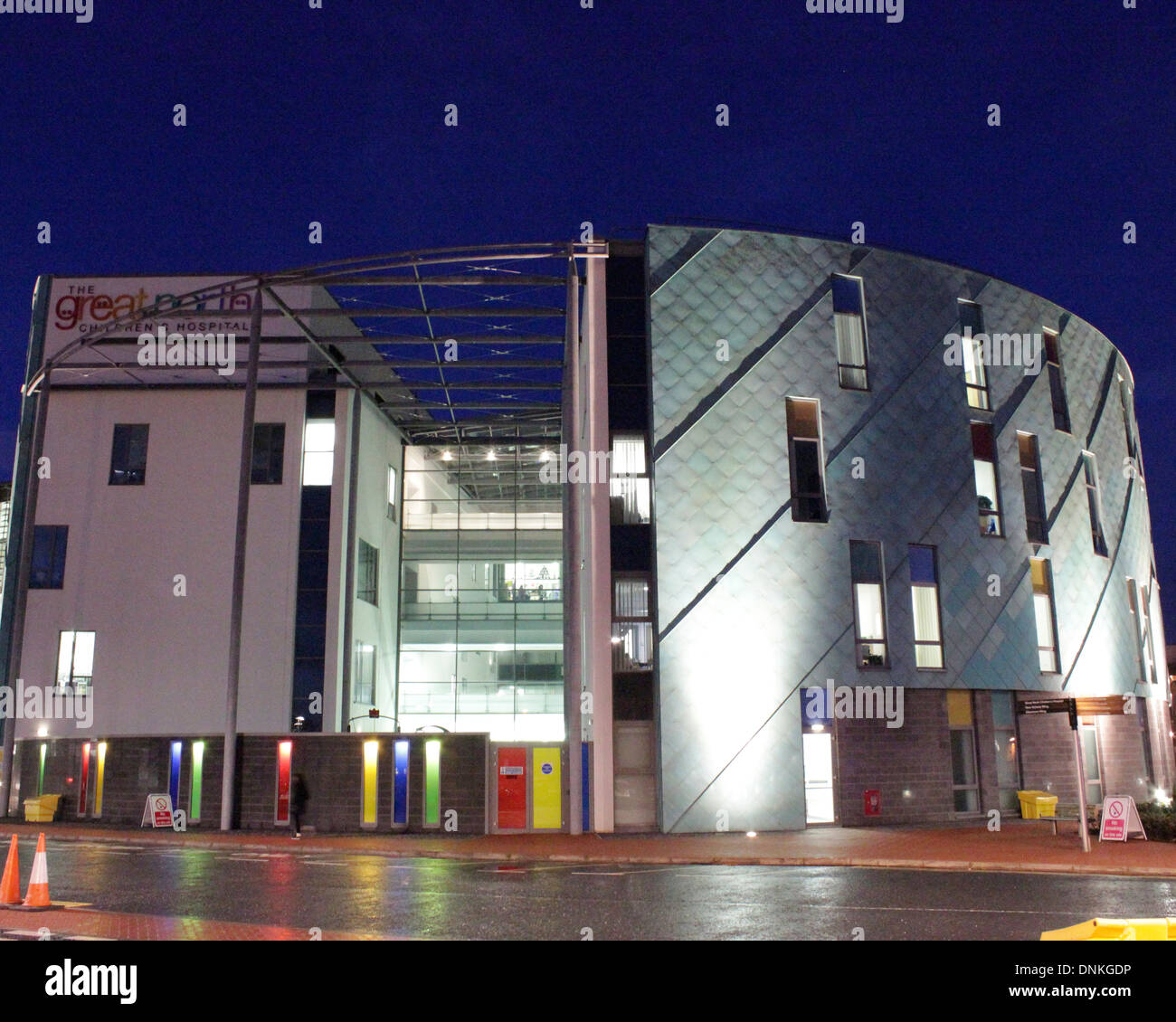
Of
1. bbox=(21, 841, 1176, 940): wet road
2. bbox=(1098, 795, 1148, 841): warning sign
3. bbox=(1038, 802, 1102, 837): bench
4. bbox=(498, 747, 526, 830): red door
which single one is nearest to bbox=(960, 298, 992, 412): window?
bbox=(1038, 802, 1102, 837): bench

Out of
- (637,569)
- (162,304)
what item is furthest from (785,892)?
(162,304)

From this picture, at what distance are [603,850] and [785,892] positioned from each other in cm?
666

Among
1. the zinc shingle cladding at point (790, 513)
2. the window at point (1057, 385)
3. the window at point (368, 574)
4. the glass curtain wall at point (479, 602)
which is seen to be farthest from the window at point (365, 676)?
the window at point (1057, 385)

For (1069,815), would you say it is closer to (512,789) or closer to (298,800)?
(512,789)

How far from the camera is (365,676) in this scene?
38.1 metres

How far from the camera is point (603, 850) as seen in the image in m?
20.2

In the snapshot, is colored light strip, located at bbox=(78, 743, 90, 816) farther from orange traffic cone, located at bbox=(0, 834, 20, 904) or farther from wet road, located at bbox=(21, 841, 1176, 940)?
orange traffic cone, located at bbox=(0, 834, 20, 904)

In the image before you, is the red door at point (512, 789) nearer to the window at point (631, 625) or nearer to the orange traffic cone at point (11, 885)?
the window at point (631, 625)

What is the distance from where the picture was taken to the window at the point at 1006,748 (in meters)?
27.4

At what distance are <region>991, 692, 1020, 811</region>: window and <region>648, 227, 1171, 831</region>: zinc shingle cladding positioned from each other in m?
0.65

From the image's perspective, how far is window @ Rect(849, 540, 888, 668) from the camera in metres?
26.1

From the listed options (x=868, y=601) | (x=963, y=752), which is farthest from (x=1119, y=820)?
(x=868, y=601)

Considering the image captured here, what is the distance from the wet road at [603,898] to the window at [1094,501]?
18.0 meters
